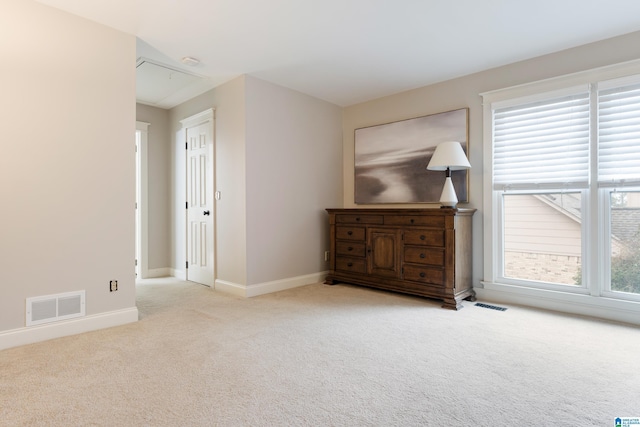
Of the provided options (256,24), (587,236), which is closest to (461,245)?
(587,236)

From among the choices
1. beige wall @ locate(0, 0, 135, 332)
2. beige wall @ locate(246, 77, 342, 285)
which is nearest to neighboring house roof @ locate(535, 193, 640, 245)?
beige wall @ locate(246, 77, 342, 285)

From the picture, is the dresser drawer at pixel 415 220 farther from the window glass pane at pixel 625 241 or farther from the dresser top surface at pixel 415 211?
the window glass pane at pixel 625 241

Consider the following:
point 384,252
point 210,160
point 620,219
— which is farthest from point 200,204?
point 620,219

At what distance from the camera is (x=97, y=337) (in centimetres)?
252

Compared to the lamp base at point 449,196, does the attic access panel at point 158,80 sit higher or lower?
higher

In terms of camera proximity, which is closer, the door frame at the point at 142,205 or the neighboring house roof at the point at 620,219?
the neighboring house roof at the point at 620,219

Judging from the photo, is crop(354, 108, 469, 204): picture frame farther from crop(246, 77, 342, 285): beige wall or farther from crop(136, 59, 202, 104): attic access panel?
crop(136, 59, 202, 104): attic access panel

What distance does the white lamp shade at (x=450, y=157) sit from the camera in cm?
342

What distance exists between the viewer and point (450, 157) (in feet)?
11.3

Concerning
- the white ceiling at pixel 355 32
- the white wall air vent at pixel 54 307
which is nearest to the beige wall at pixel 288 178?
the white ceiling at pixel 355 32

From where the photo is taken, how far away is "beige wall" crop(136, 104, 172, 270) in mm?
4980

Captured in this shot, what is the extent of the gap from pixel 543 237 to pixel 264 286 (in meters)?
2.94

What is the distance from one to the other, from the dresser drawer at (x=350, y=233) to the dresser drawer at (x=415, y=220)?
0.37 meters

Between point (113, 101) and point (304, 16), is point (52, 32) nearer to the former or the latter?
point (113, 101)
